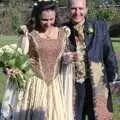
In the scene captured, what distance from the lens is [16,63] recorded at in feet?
19.5

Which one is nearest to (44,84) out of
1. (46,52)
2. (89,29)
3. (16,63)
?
(46,52)

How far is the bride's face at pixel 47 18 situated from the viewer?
604cm

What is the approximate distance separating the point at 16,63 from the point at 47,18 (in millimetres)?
543

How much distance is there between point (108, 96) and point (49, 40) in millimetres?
882

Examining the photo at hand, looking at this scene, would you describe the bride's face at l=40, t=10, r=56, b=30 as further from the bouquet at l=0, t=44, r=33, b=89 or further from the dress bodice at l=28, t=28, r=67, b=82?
the bouquet at l=0, t=44, r=33, b=89

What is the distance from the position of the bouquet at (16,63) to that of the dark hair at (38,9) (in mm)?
343

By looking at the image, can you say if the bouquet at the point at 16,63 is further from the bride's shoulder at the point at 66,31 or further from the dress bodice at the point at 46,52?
the bride's shoulder at the point at 66,31

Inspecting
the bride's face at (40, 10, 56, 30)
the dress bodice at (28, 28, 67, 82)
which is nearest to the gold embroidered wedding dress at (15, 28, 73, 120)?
the dress bodice at (28, 28, 67, 82)

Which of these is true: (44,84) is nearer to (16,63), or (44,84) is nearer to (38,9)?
(16,63)

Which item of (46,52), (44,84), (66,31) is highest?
(66,31)

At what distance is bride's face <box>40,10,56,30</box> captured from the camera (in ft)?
19.8

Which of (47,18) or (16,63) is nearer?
(16,63)

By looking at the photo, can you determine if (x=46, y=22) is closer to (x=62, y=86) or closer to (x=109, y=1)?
(x=62, y=86)

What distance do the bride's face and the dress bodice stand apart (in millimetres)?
181
